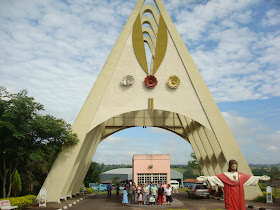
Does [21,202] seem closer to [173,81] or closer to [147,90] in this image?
[147,90]

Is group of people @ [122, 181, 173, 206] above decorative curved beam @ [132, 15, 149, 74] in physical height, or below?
below

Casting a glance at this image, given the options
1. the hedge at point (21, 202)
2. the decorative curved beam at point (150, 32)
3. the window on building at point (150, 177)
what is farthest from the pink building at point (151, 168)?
the hedge at point (21, 202)

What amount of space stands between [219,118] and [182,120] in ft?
34.5

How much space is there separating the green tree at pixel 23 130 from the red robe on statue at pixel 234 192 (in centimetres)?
1282

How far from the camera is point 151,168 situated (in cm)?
3384

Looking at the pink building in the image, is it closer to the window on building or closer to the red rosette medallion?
the window on building

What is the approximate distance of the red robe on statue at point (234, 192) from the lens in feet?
23.8

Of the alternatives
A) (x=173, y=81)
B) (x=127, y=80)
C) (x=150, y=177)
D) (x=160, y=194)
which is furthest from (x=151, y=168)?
(x=127, y=80)

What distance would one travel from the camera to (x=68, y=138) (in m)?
19.3

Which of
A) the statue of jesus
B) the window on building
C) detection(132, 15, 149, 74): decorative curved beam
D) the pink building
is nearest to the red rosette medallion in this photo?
detection(132, 15, 149, 74): decorative curved beam

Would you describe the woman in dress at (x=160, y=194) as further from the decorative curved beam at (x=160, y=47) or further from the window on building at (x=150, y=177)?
the window on building at (x=150, y=177)

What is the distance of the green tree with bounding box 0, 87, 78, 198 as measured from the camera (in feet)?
55.6

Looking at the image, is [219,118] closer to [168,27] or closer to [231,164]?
[168,27]

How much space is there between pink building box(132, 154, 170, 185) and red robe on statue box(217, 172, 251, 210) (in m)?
26.7
